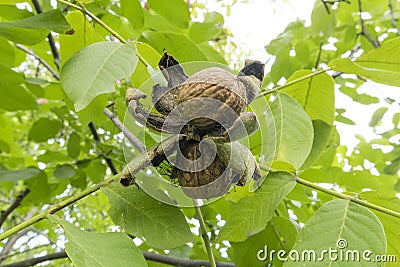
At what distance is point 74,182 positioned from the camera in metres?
2.23

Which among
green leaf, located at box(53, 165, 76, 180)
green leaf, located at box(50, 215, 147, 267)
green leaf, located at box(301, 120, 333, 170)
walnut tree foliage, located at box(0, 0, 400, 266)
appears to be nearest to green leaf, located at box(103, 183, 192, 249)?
walnut tree foliage, located at box(0, 0, 400, 266)

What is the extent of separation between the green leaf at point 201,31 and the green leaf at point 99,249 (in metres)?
1.19

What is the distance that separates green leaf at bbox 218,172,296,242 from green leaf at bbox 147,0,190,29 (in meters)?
0.80

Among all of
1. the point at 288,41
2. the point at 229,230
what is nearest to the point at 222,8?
the point at 288,41

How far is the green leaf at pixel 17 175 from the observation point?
1.82 meters

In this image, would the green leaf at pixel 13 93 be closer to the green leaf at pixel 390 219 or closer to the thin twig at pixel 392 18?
the green leaf at pixel 390 219

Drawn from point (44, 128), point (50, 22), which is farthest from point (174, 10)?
point (44, 128)

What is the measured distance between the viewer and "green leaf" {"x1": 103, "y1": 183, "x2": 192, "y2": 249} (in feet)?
3.48

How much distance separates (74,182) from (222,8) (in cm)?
186

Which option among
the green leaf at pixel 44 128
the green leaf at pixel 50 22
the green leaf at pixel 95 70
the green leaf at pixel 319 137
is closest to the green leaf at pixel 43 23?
the green leaf at pixel 50 22

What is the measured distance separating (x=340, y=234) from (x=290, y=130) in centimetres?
35

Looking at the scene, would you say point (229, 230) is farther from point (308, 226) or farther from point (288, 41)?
point (288, 41)

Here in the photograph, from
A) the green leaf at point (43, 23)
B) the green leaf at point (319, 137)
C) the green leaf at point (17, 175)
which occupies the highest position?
the green leaf at point (43, 23)

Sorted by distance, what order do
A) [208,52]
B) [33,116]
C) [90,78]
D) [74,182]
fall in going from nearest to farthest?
[90,78], [208,52], [74,182], [33,116]
